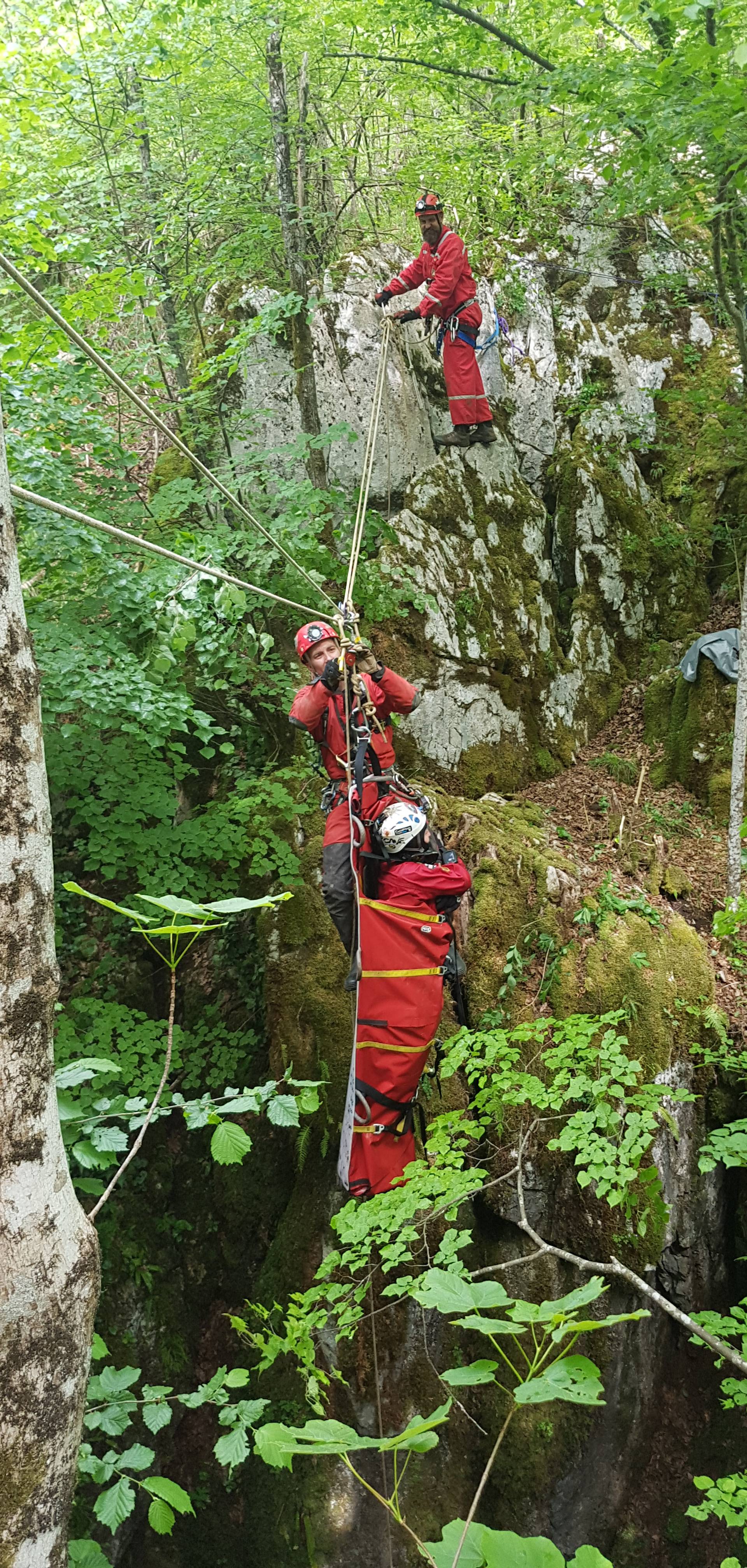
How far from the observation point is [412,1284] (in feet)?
8.75

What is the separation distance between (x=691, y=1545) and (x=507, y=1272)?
5.69 ft

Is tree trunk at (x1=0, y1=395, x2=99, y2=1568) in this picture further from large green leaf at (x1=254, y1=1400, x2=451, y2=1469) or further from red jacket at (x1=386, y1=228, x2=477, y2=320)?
red jacket at (x1=386, y1=228, x2=477, y2=320)

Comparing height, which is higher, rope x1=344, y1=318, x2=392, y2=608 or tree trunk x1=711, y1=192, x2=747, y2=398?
tree trunk x1=711, y1=192, x2=747, y2=398

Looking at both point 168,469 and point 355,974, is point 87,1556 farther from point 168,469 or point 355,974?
point 168,469

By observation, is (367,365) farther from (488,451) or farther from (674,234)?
(674,234)

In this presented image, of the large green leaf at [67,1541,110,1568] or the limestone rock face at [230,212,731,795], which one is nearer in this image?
the large green leaf at [67,1541,110,1568]

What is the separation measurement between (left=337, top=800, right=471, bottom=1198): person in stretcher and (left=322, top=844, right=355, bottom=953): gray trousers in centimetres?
12

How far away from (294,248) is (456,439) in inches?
90.9

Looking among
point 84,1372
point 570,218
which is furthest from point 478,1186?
point 570,218

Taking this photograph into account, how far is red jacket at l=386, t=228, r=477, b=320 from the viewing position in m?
6.41

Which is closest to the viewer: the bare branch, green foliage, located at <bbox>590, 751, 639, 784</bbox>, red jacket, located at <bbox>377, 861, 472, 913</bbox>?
red jacket, located at <bbox>377, 861, 472, 913</bbox>

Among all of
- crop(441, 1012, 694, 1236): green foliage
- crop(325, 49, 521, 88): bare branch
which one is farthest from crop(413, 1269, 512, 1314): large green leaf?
crop(325, 49, 521, 88): bare branch

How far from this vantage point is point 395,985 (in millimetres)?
3443

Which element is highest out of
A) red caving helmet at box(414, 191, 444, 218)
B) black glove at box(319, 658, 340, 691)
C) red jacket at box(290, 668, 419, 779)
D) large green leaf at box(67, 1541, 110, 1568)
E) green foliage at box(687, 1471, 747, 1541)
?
red caving helmet at box(414, 191, 444, 218)
